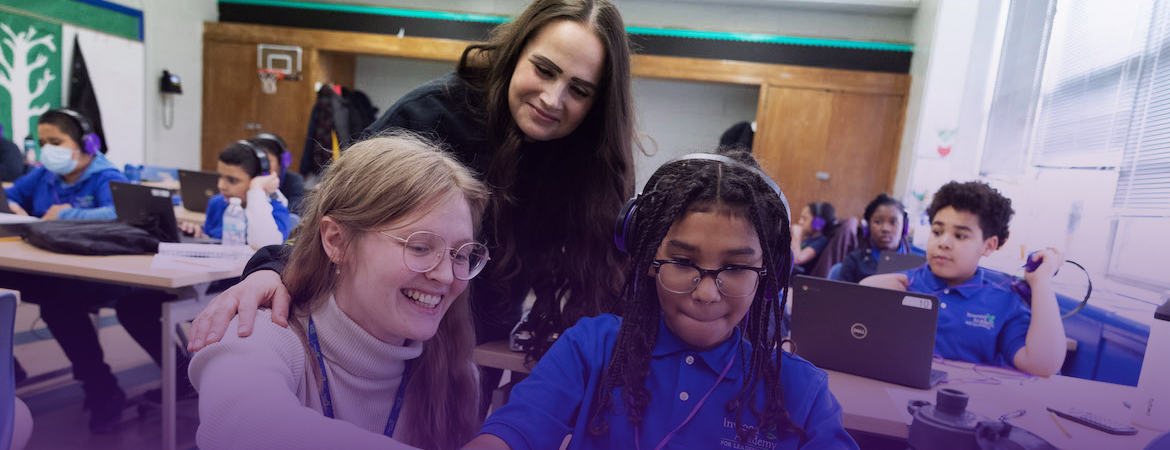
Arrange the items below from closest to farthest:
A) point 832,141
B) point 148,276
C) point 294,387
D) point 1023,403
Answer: point 294,387, point 1023,403, point 148,276, point 832,141

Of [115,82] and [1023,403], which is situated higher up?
[115,82]

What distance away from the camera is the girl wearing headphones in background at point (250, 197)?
273 centimetres

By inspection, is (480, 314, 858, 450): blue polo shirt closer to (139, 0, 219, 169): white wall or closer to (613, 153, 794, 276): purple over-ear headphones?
(613, 153, 794, 276): purple over-ear headphones

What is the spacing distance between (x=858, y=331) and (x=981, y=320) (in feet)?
2.59

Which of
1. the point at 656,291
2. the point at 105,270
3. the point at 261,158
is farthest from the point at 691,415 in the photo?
the point at 261,158

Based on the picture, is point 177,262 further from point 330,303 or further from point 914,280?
point 914,280

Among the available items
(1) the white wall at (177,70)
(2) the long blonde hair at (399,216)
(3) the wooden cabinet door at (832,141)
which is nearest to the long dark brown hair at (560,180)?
(2) the long blonde hair at (399,216)

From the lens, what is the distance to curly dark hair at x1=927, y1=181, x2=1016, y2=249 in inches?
73.9

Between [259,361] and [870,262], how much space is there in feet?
9.91

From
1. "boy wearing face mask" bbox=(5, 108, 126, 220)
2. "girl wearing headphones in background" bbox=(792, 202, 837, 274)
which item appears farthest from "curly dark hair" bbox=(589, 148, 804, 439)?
"boy wearing face mask" bbox=(5, 108, 126, 220)

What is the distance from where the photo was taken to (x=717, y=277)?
76 cm

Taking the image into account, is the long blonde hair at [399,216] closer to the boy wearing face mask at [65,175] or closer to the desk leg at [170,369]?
the desk leg at [170,369]

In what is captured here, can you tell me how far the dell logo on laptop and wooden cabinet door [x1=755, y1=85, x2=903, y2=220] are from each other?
4.75 m

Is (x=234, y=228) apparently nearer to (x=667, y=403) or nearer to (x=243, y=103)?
(x=667, y=403)
